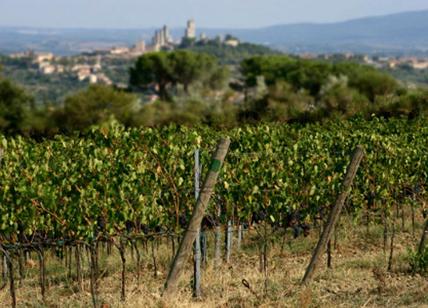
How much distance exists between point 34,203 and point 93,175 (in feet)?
2.52

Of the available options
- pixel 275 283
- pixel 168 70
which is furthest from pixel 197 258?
pixel 168 70

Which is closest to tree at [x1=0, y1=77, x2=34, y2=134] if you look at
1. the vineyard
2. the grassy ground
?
the vineyard

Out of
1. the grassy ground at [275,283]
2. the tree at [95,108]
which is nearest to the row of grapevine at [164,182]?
the grassy ground at [275,283]

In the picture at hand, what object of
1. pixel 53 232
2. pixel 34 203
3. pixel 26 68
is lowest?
pixel 26 68

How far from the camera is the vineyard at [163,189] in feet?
27.0

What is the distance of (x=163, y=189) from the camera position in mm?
9219

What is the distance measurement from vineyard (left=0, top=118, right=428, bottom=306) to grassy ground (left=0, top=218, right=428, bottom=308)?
8.5 inches

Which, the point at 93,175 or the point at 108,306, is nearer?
the point at 108,306

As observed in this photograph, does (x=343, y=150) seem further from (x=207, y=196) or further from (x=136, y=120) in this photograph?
(x=136, y=120)

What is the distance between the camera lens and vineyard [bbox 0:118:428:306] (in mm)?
8234

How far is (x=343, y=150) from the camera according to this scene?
10.9 m

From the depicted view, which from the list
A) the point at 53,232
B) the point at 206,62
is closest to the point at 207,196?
the point at 53,232

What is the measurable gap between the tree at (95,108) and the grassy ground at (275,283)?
27834 millimetres

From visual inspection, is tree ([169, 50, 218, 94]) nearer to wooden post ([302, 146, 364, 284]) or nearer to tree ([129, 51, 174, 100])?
tree ([129, 51, 174, 100])
